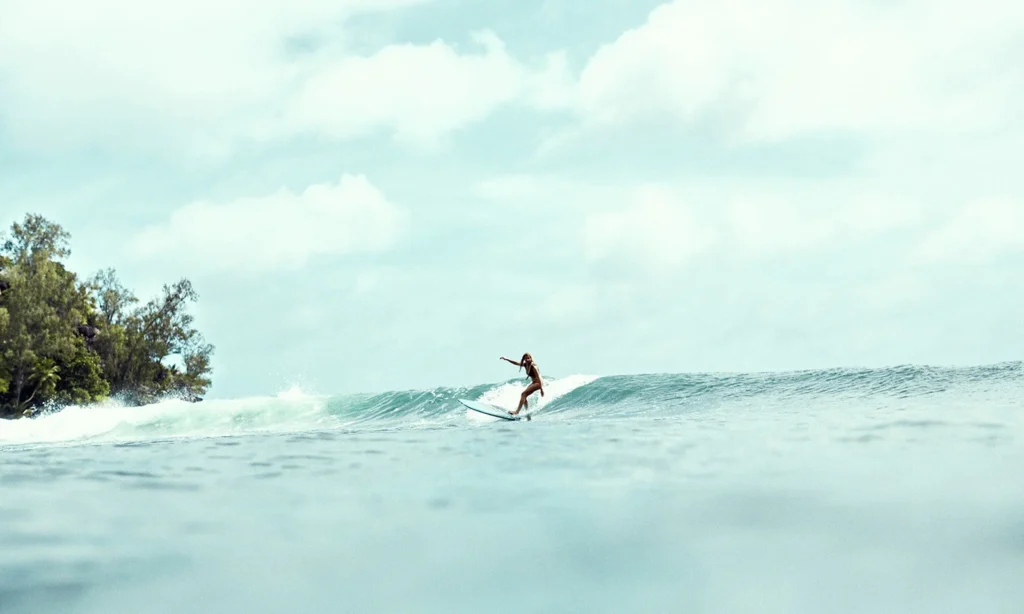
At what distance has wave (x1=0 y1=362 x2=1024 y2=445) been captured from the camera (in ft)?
60.3

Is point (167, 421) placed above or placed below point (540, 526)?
above

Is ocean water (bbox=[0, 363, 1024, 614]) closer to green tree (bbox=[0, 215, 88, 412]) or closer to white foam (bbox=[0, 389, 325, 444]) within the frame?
white foam (bbox=[0, 389, 325, 444])

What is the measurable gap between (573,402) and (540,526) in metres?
20.4

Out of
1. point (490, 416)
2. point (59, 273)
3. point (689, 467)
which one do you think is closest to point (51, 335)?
point (59, 273)

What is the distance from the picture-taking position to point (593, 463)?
7055 mm

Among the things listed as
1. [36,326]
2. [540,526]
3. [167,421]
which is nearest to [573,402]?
[167,421]

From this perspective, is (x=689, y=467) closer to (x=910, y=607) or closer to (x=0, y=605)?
(x=910, y=607)

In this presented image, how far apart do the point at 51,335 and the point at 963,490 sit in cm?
4175

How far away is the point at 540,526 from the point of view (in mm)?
4516

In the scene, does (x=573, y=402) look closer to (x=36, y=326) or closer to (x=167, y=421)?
(x=167, y=421)

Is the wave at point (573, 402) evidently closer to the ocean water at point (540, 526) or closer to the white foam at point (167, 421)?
the white foam at point (167, 421)

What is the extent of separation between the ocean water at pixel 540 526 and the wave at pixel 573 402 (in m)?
8.31

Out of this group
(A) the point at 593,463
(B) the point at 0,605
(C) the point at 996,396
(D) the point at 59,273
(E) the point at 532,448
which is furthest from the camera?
(D) the point at 59,273

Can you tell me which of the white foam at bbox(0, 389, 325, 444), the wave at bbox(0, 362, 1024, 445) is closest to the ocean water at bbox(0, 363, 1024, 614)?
the wave at bbox(0, 362, 1024, 445)
